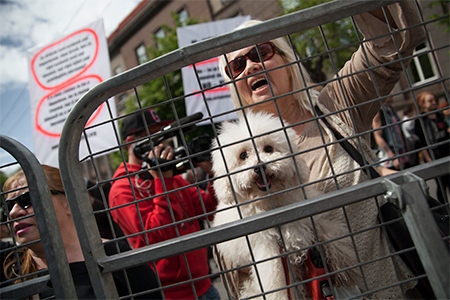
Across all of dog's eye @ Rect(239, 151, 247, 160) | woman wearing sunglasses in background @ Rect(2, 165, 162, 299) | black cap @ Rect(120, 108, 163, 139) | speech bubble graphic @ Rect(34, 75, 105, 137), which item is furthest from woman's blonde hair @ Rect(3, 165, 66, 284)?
speech bubble graphic @ Rect(34, 75, 105, 137)

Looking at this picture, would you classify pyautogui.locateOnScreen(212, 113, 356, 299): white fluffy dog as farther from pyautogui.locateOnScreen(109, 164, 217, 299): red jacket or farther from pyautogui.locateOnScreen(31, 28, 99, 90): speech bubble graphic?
pyautogui.locateOnScreen(31, 28, 99, 90): speech bubble graphic

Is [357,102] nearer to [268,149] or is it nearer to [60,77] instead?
[268,149]

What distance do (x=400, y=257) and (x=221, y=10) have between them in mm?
21580

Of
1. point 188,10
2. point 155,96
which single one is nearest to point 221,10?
point 188,10

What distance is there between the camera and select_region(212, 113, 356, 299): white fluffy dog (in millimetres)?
1468

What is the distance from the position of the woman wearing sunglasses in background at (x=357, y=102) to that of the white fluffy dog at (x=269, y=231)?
0.15 ft

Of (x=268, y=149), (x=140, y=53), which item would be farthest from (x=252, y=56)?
(x=140, y=53)

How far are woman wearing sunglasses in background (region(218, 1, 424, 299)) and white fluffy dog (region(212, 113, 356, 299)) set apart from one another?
0.05 meters

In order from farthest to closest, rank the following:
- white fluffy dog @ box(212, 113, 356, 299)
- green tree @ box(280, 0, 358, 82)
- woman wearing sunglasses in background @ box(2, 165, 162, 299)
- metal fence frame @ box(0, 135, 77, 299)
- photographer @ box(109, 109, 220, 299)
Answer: green tree @ box(280, 0, 358, 82) → photographer @ box(109, 109, 220, 299) → woman wearing sunglasses in background @ box(2, 165, 162, 299) → white fluffy dog @ box(212, 113, 356, 299) → metal fence frame @ box(0, 135, 77, 299)

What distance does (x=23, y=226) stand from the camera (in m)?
1.80

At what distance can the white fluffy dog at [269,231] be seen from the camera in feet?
4.82

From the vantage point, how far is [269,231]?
1613 mm

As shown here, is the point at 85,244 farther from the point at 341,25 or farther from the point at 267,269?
the point at 341,25

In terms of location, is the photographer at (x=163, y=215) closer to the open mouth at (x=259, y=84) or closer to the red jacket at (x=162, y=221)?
the red jacket at (x=162, y=221)
